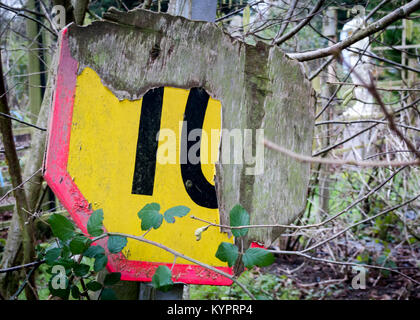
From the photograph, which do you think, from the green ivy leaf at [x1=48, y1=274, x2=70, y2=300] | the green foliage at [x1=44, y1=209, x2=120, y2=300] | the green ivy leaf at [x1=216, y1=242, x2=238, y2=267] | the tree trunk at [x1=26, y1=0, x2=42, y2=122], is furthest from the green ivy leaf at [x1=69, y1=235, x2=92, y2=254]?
the tree trunk at [x1=26, y1=0, x2=42, y2=122]

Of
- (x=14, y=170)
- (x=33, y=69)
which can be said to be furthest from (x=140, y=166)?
(x=33, y=69)

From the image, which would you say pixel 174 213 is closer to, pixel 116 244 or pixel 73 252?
pixel 116 244

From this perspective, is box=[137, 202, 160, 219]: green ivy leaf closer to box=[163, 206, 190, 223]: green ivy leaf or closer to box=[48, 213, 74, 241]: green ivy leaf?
box=[163, 206, 190, 223]: green ivy leaf

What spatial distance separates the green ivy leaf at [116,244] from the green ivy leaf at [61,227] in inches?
5.1

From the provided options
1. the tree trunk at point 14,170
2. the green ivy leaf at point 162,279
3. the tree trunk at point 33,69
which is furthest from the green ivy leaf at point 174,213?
the tree trunk at point 33,69

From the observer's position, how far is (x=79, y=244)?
97 cm

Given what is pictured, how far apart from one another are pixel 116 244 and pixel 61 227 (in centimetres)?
17

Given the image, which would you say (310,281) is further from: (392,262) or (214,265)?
(214,265)

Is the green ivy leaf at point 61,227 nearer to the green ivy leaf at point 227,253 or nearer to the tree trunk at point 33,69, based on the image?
the green ivy leaf at point 227,253

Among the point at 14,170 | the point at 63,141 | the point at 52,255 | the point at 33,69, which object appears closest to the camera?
the point at 63,141

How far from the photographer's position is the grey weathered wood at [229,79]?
0.98 meters
